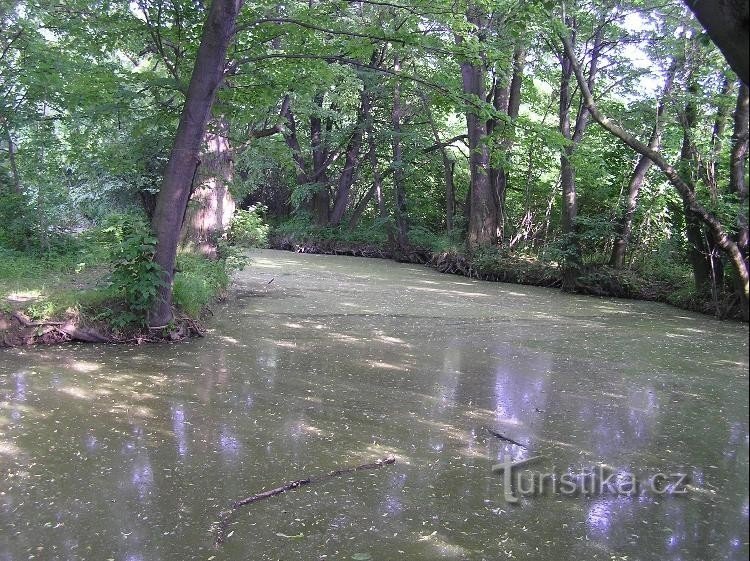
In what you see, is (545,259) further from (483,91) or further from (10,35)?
(10,35)

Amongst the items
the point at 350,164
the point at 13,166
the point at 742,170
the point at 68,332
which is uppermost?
the point at 350,164

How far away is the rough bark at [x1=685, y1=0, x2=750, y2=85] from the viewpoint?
1.40m

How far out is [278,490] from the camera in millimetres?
3559

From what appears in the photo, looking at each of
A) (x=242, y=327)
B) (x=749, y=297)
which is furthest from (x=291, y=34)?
(x=749, y=297)

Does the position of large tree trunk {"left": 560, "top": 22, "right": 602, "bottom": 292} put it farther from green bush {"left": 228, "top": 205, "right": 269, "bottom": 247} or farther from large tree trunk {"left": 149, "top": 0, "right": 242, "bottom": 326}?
large tree trunk {"left": 149, "top": 0, "right": 242, "bottom": 326}

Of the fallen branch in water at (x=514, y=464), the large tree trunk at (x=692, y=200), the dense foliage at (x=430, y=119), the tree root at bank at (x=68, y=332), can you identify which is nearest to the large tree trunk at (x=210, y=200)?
the dense foliage at (x=430, y=119)

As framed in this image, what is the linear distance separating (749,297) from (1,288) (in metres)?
7.59

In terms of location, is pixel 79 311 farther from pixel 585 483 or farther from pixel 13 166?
pixel 585 483

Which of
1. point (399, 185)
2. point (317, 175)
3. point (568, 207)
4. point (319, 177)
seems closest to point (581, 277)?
point (568, 207)

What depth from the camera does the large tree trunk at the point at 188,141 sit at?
6602mm

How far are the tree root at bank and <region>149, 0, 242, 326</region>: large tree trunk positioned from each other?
171 millimetres

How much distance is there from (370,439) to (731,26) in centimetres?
356

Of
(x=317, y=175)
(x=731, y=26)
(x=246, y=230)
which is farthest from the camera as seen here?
(x=317, y=175)

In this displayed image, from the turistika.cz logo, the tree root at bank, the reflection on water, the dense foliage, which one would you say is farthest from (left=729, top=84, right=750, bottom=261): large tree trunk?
the tree root at bank
